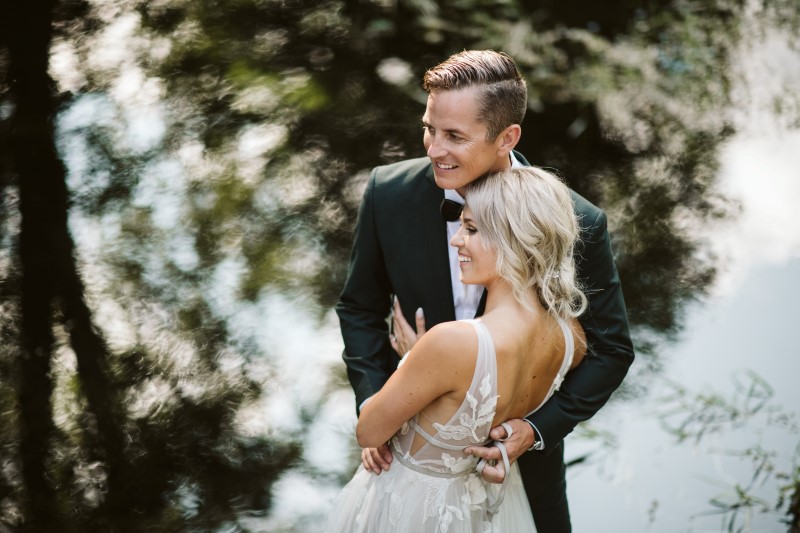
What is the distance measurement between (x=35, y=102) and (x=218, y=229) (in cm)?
107

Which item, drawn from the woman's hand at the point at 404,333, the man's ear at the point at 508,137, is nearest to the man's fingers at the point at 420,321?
the woman's hand at the point at 404,333

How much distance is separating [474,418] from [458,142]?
0.63 m

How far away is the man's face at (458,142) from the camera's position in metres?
1.99

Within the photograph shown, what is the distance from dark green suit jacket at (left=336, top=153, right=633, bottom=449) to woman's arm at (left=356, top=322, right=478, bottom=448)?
0.33 m

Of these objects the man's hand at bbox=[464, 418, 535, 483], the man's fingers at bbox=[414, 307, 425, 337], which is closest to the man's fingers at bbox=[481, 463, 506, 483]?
the man's hand at bbox=[464, 418, 535, 483]

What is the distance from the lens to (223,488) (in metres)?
3.22

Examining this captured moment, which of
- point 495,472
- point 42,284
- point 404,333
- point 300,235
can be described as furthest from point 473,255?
point 42,284

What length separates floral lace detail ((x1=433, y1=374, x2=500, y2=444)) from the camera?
176 centimetres

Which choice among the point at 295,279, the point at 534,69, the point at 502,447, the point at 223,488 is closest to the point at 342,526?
the point at 502,447

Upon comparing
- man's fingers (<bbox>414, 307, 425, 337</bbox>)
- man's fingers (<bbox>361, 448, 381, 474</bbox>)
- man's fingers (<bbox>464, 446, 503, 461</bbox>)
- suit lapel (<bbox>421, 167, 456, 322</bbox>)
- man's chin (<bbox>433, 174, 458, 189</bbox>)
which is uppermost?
man's chin (<bbox>433, 174, 458, 189</bbox>)

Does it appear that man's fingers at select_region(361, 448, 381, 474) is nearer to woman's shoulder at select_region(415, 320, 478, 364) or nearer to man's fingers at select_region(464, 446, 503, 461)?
man's fingers at select_region(464, 446, 503, 461)

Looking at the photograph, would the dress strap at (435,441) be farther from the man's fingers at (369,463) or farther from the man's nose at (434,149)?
the man's nose at (434,149)

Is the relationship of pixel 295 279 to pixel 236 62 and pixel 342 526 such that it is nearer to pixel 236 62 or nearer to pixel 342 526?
pixel 236 62

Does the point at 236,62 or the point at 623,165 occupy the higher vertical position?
the point at 236,62
